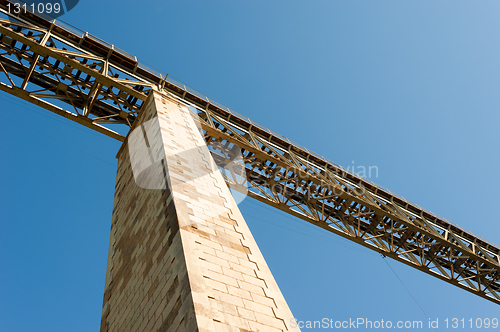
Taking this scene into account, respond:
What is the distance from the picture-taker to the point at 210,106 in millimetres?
18547

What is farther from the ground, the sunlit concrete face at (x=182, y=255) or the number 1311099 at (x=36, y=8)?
the number 1311099 at (x=36, y=8)

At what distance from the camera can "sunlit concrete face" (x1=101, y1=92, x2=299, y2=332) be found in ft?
21.4

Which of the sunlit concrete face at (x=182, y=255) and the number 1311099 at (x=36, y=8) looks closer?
the sunlit concrete face at (x=182, y=255)

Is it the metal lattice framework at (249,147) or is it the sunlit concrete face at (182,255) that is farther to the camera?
the metal lattice framework at (249,147)

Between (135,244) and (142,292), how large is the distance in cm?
186

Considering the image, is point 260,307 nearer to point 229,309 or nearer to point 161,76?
point 229,309

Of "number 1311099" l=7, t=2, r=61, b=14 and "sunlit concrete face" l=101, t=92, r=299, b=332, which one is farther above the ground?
"number 1311099" l=7, t=2, r=61, b=14

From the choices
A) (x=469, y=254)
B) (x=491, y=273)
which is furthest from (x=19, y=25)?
(x=491, y=273)

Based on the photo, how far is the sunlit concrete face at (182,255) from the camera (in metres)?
6.52

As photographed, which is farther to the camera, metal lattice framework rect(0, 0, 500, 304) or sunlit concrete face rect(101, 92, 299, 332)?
metal lattice framework rect(0, 0, 500, 304)

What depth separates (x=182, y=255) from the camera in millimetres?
7031

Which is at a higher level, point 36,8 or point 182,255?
point 36,8

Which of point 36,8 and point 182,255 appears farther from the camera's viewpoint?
point 36,8

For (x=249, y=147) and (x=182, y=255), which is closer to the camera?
(x=182, y=255)
